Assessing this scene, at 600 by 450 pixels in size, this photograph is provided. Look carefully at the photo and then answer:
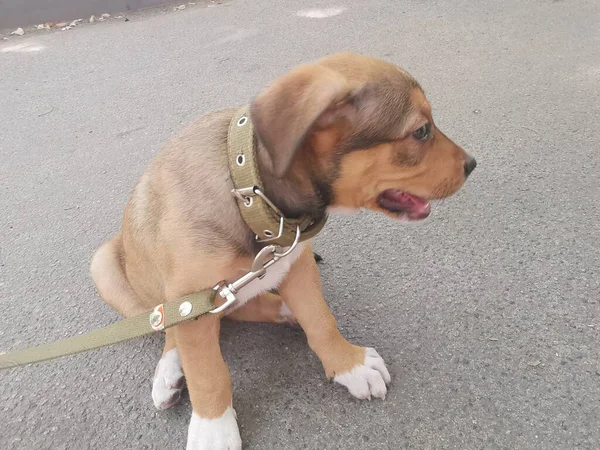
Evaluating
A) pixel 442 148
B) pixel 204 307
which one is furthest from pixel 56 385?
pixel 442 148

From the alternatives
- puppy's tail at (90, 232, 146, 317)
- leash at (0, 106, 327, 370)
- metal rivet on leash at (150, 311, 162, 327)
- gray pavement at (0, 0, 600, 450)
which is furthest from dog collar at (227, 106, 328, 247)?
puppy's tail at (90, 232, 146, 317)

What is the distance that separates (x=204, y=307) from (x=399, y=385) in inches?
37.3

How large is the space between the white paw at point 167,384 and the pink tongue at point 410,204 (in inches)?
46.0

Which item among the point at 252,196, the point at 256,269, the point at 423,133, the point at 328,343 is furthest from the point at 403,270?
the point at 252,196

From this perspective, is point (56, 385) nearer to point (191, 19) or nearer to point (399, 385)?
point (399, 385)

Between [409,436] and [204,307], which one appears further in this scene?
[409,436]

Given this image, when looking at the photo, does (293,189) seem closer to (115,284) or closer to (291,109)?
(291,109)

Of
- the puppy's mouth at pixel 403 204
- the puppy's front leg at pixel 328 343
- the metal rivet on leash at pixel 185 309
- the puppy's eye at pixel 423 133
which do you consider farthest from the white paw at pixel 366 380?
the puppy's eye at pixel 423 133

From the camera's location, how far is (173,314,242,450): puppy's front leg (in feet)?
6.29

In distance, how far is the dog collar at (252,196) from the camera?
168 cm

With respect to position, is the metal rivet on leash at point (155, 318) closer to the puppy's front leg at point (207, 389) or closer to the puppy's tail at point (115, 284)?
the puppy's front leg at point (207, 389)

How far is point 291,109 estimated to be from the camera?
1.51 meters

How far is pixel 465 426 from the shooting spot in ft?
6.52

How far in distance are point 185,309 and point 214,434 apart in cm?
58
